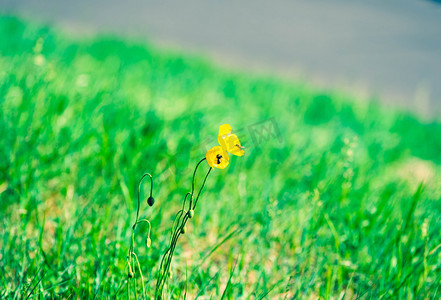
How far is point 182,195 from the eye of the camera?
1688 mm

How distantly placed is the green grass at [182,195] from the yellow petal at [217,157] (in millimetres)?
413

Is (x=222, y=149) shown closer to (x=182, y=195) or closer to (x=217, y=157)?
(x=217, y=157)

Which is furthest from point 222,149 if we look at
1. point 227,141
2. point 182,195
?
point 182,195

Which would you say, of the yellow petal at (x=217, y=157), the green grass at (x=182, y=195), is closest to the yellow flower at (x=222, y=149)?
the yellow petal at (x=217, y=157)

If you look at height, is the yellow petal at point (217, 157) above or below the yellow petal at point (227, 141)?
below

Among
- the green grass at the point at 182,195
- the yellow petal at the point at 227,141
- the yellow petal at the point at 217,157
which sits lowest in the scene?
the green grass at the point at 182,195

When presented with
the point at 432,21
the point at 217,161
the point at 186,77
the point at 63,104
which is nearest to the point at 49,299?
the point at 217,161

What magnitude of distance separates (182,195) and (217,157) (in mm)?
985

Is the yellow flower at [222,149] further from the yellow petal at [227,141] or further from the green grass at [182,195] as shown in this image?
the green grass at [182,195]

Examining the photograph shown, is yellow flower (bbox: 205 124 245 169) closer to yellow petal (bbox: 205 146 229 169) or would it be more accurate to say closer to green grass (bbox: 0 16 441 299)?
yellow petal (bbox: 205 146 229 169)

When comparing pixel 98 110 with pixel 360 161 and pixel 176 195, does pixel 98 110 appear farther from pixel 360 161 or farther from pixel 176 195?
pixel 360 161

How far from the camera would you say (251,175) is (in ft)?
6.79

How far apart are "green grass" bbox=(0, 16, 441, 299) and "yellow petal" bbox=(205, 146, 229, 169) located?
0.41m

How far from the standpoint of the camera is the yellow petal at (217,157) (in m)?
0.74
